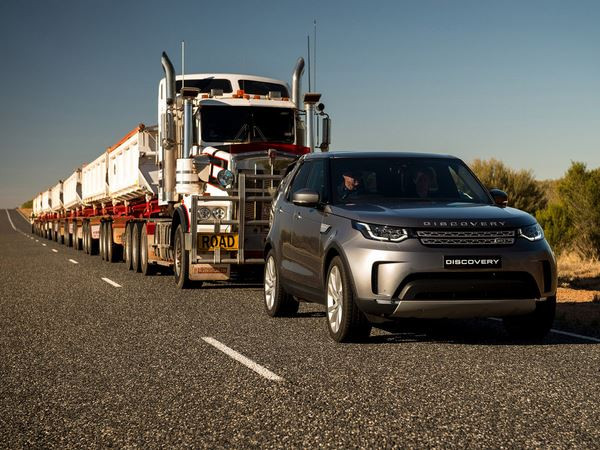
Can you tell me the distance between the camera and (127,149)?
70.3ft

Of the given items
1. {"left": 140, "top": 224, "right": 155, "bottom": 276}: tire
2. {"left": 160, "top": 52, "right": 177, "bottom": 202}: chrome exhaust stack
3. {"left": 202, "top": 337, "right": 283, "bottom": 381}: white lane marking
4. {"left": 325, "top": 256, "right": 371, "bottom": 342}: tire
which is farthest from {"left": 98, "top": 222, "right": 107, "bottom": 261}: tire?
{"left": 325, "top": 256, "right": 371, "bottom": 342}: tire

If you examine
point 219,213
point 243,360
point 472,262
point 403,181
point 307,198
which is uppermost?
point 403,181

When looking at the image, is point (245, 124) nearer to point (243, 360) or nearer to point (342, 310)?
point (342, 310)

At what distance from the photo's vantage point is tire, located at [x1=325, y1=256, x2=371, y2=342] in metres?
8.21

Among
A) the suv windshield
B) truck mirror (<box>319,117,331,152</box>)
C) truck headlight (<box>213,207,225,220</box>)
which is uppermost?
truck mirror (<box>319,117,331,152</box>)

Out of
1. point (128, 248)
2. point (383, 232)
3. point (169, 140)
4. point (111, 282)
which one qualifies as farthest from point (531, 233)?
point (128, 248)

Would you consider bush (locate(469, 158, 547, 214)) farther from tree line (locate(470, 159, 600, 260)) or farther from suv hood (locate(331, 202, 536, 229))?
suv hood (locate(331, 202, 536, 229))

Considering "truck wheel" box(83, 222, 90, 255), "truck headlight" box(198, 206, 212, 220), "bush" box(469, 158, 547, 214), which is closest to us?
"truck headlight" box(198, 206, 212, 220)

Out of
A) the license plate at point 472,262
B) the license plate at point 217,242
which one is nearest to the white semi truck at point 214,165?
the license plate at point 217,242

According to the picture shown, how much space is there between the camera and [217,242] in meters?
13.9

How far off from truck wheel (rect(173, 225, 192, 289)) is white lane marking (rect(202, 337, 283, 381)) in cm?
537

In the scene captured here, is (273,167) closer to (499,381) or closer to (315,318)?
(315,318)

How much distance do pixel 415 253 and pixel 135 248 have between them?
12.0 meters

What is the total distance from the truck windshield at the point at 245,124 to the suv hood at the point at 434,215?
6650mm
